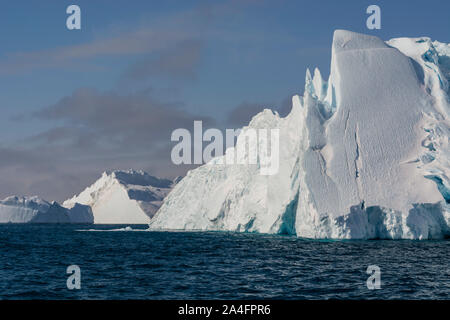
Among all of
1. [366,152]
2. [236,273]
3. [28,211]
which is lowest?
[236,273]

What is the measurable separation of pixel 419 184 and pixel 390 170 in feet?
6.12

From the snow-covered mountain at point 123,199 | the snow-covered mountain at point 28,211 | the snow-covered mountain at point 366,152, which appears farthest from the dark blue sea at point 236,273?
the snow-covered mountain at point 123,199

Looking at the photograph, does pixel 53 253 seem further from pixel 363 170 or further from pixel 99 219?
pixel 99 219

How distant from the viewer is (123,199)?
127812mm

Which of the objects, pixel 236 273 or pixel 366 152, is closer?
pixel 236 273

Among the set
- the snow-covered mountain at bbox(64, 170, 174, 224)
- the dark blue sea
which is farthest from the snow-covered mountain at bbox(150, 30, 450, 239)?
the snow-covered mountain at bbox(64, 170, 174, 224)

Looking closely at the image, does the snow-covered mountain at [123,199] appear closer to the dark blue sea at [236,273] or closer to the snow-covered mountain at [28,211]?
the snow-covered mountain at [28,211]

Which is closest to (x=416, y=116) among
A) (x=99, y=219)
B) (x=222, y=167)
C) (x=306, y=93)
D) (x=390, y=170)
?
(x=390, y=170)

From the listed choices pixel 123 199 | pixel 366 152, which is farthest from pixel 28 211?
pixel 366 152

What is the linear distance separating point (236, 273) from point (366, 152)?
17.3m

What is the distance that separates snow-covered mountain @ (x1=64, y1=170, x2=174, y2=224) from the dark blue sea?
97.8 metres

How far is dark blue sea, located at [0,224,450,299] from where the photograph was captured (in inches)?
560

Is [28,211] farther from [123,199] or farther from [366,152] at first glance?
[366,152]

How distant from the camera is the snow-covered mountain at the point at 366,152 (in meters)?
30.8
